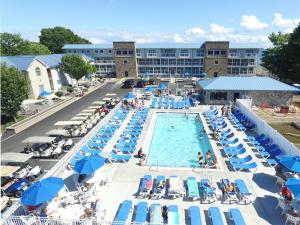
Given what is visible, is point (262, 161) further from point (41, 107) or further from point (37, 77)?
point (37, 77)

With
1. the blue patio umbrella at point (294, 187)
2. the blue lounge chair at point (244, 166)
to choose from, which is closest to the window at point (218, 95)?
the blue lounge chair at point (244, 166)

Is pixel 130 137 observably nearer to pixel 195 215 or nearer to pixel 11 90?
pixel 195 215

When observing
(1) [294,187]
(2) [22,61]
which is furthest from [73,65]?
(1) [294,187]

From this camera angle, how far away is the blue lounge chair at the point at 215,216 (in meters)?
12.2

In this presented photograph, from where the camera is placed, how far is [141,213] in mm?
12930

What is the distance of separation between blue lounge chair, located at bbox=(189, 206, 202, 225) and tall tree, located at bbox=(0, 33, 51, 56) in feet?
229

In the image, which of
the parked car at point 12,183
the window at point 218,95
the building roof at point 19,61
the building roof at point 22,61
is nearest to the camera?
the parked car at point 12,183

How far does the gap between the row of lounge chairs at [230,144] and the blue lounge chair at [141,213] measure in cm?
804

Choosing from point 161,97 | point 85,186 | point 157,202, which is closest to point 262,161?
point 157,202

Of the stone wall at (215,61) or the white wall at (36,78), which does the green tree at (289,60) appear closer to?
the stone wall at (215,61)

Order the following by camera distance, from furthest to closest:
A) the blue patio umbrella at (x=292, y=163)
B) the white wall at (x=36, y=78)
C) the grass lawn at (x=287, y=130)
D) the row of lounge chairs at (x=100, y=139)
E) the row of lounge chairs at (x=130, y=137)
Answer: the white wall at (x=36, y=78), the grass lawn at (x=287, y=130), the row of lounge chairs at (x=130, y=137), the row of lounge chairs at (x=100, y=139), the blue patio umbrella at (x=292, y=163)

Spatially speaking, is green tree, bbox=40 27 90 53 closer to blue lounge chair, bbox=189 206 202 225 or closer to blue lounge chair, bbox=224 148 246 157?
blue lounge chair, bbox=224 148 246 157

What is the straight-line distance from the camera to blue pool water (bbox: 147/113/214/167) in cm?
2058

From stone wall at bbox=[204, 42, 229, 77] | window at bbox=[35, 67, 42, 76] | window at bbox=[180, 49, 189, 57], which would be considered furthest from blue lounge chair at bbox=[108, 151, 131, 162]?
window at bbox=[180, 49, 189, 57]
